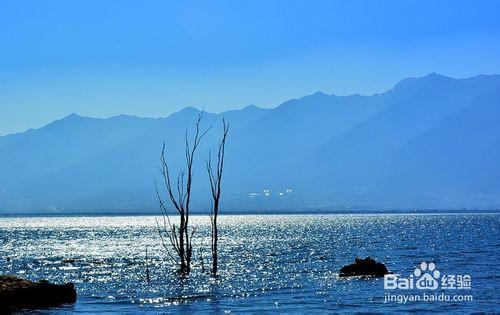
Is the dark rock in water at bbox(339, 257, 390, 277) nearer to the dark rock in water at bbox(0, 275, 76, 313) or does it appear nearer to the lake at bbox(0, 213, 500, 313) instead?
the lake at bbox(0, 213, 500, 313)

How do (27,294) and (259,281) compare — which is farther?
(259,281)

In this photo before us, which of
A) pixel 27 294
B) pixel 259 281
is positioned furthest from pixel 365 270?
pixel 27 294

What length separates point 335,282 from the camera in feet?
171

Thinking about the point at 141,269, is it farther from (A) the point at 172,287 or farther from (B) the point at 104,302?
(B) the point at 104,302

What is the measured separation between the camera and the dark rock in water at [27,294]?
38.7m

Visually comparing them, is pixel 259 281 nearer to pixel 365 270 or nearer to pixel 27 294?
pixel 365 270

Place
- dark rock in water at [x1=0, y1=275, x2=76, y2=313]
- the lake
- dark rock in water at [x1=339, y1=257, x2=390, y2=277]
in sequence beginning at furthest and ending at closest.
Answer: dark rock in water at [x1=339, y1=257, x2=390, y2=277] → the lake → dark rock in water at [x1=0, y1=275, x2=76, y2=313]

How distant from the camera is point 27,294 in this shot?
3975cm

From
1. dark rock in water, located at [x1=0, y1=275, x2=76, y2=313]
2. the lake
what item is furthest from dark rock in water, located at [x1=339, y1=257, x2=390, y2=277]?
dark rock in water, located at [x1=0, y1=275, x2=76, y2=313]

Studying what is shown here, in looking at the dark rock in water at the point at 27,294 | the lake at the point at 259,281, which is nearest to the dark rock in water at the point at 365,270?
the lake at the point at 259,281

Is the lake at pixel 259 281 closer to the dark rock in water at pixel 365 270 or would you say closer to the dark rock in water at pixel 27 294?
the dark rock in water at pixel 27 294

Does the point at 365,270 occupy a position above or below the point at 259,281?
above

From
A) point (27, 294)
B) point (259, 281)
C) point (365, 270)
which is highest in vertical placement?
point (27, 294)

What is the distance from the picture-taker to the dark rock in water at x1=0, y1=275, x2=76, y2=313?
38.7 m
